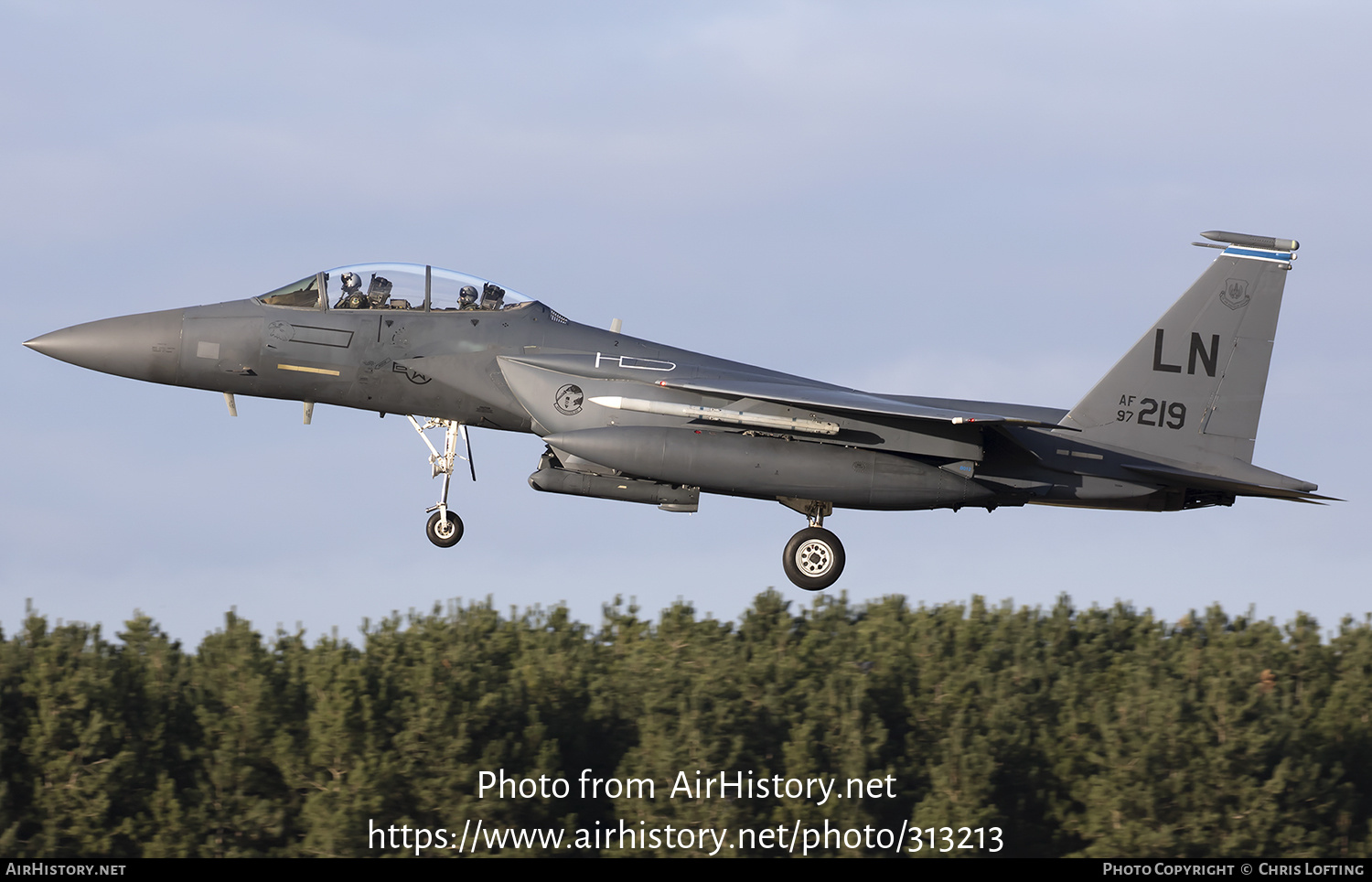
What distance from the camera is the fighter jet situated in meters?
16.5

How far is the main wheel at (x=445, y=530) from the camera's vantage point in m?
17.7

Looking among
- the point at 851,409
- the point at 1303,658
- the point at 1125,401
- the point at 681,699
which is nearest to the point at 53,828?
the point at 681,699

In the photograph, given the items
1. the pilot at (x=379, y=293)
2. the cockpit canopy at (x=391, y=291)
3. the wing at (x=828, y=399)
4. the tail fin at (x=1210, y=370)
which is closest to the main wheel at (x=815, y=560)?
the wing at (x=828, y=399)

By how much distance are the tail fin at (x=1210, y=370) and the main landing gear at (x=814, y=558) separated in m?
3.57

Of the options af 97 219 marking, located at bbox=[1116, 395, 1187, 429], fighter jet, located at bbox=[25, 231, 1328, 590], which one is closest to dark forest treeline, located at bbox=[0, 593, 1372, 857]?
fighter jet, located at bbox=[25, 231, 1328, 590]

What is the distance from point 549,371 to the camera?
56.3 ft

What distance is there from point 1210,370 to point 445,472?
32.3 ft

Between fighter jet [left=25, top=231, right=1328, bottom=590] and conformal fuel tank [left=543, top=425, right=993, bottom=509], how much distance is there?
24 mm

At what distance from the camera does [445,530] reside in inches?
698

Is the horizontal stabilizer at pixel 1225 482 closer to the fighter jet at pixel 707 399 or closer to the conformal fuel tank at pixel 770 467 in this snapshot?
the fighter jet at pixel 707 399

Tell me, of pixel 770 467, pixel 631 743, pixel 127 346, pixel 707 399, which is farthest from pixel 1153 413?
pixel 631 743
